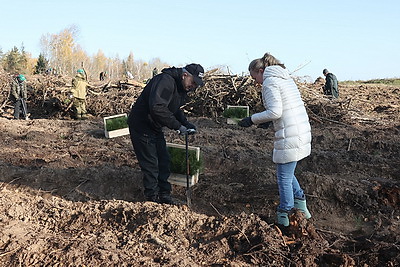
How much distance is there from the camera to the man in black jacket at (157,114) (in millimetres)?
3516

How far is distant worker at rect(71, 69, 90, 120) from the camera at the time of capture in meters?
10.9

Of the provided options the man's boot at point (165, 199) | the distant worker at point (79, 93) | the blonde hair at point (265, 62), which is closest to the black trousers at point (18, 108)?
the distant worker at point (79, 93)

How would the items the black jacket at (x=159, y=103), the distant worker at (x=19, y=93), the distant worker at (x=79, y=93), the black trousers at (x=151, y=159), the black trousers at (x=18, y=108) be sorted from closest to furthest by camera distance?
the black jacket at (x=159, y=103) < the black trousers at (x=151, y=159) < the distant worker at (x=79, y=93) < the distant worker at (x=19, y=93) < the black trousers at (x=18, y=108)

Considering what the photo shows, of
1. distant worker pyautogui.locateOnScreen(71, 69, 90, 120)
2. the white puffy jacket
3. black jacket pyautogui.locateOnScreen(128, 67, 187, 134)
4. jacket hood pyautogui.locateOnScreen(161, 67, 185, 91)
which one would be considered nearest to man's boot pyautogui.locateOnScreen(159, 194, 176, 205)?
black jacket pyautogui.locateOnScreen(128, 67, 187, 134)

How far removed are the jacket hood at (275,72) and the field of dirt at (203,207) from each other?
124cm

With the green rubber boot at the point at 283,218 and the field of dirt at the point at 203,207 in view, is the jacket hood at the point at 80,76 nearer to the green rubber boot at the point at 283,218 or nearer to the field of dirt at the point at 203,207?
the field of dirt at the point at 203,207

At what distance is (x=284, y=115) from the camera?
3072mm

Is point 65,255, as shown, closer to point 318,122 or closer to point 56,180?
point 56,180

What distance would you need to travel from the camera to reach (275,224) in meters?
3.28

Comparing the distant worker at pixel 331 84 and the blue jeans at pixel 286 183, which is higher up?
the distant worker at pixel 331 84

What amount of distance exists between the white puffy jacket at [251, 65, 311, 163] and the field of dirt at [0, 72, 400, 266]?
584 mm

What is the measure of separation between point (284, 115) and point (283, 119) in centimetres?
4

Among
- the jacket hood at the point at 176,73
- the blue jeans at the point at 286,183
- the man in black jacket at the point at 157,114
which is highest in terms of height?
the jacket hood at the point at 176,73

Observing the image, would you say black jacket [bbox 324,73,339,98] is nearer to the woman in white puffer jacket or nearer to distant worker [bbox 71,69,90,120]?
distant worker [bbox 71,69,90,120]
